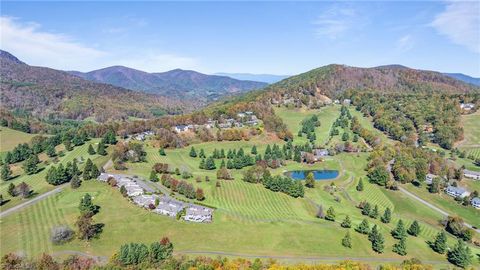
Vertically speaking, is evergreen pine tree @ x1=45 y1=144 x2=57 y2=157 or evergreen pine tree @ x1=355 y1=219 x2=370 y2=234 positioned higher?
evergreen pine tree @ x1=45 y1=144 x2=57 y2=157

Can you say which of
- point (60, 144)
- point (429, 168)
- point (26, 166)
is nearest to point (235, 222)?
point (26, 166)

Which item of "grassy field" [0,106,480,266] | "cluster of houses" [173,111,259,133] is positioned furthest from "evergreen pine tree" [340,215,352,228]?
"cluster of houses" [173,111,259,133]

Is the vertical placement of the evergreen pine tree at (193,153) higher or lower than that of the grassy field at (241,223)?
higher

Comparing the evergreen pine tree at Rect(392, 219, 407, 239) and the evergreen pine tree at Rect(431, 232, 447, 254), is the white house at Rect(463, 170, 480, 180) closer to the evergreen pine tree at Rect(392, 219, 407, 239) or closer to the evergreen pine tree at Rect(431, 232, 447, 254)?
the evergreen pine tree at Rect(431, 232, 447, 254)

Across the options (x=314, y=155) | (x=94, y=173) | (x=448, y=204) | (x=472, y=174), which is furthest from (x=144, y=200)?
(x=472, y=174)

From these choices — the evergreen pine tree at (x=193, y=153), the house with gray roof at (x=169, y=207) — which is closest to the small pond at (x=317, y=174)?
the evergreen pine tree at (x=193, y=153)

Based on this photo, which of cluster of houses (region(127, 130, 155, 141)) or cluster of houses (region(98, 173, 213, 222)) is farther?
cluster of houses (region(127, 130, 155, 141))

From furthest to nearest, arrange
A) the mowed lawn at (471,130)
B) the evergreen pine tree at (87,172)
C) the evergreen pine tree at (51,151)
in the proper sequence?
1. the mowed lawn at (471,130)
2. the evergreen pine tree at (51,151)
3. the evergreen pine tree at (87,172)

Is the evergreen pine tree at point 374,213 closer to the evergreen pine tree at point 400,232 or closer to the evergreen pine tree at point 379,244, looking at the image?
the evergreen pine tree at point 400,232
